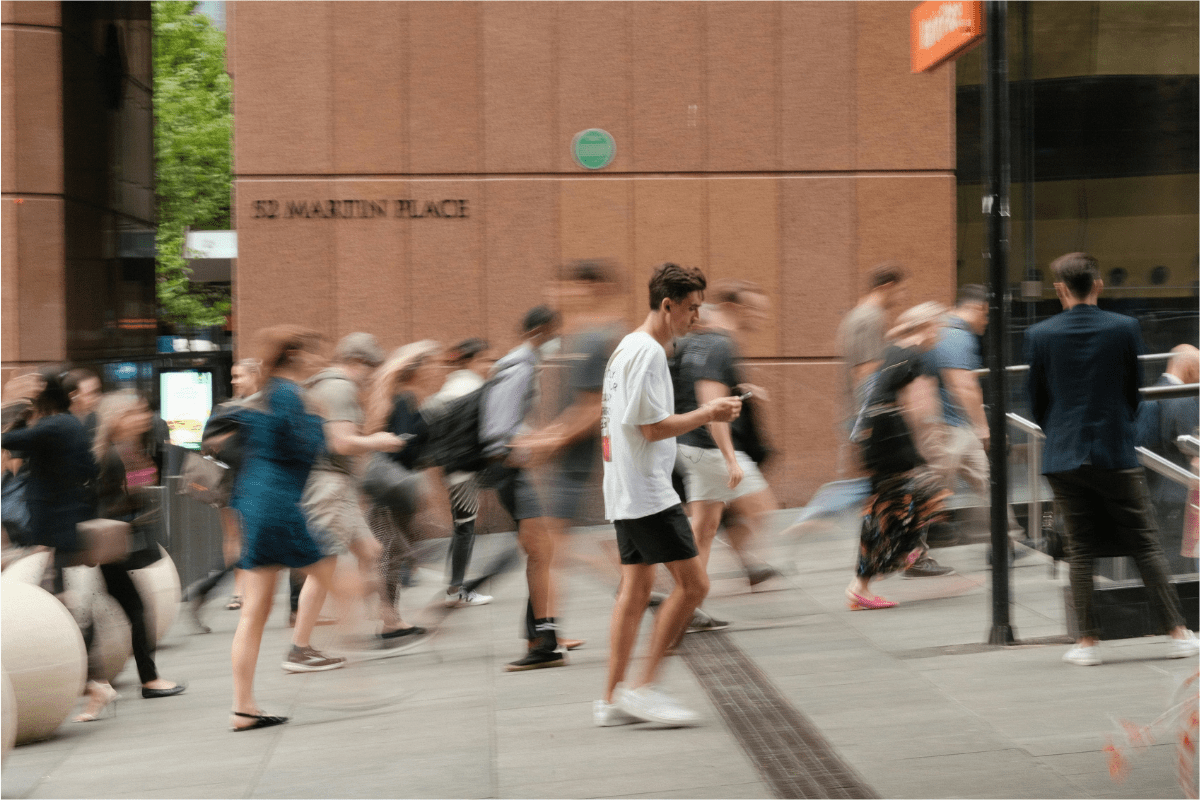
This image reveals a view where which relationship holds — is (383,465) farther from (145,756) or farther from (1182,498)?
(1182,498)

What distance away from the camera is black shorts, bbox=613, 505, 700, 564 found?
192 inches

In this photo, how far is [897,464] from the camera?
6.89m

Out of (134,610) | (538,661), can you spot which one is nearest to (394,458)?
(538,661)

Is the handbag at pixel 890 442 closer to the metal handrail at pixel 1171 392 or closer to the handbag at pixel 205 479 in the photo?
the metal handrail at pixel 1171 392

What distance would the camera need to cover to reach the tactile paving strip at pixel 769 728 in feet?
14.2

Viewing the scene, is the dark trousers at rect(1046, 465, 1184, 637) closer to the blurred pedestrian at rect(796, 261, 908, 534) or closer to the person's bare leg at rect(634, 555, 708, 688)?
the blurred pedestrian at rect(796, 261, 908, 534)

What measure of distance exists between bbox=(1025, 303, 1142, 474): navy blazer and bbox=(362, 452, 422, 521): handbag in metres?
3.46

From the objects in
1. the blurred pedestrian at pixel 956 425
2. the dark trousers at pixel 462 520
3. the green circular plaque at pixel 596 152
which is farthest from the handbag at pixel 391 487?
the green circular plaque at pixel 596 152

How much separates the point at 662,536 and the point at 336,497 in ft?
7.71

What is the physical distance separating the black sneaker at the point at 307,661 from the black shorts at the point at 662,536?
Result: 255cm

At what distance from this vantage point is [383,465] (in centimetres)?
676

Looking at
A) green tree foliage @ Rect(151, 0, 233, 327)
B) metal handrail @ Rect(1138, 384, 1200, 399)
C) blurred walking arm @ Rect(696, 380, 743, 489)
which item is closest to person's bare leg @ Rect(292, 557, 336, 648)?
blurred walking arm @ Rect(696, 380, 743, 489)

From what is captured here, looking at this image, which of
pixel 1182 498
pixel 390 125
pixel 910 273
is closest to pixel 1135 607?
pixel 1182 498

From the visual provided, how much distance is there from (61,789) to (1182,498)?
18.5 feet
